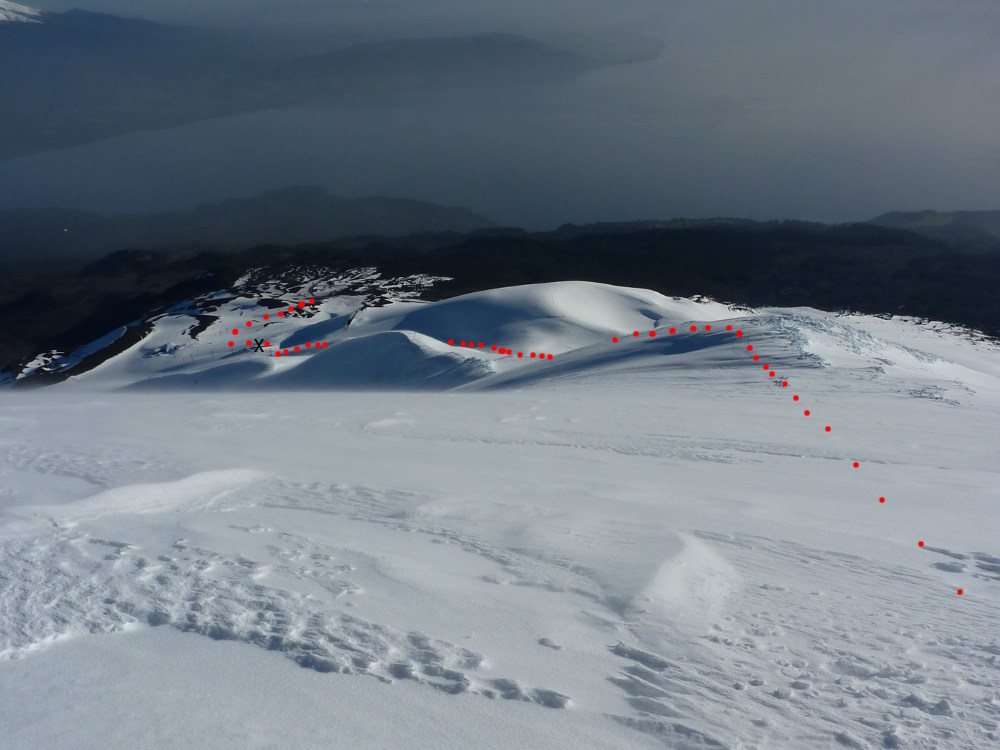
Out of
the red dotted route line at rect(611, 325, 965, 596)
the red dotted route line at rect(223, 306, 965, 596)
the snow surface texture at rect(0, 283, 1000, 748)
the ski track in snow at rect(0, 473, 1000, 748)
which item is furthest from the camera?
the red dotted route line at rect(223, 306, 965, 596)

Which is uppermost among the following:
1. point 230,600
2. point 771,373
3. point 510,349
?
point 771,373

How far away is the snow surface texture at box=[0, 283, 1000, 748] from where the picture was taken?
382 cm

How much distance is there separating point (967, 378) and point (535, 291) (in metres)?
17.5

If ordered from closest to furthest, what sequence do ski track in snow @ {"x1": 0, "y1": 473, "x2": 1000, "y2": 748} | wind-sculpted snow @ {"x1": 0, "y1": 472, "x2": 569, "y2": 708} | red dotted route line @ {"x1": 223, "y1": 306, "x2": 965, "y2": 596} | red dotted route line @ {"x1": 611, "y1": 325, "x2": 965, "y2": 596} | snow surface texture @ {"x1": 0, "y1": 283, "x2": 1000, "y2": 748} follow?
snow surface texture @ {"x1": 0, "y1": 283, "x2": 1000, "y2": 748}
ski track in snow @ {"x1": 0, "y1": 473, "x2": 1000, "y2": 748}
wind-sculpted snow @ {"x1": 0, "y1": 472, "x2": 569, "y2": 708}
red dotted route line @ {"x1": 611, "y1": 325, "x2": 965, "y2": 596}
red dotted route line @ {"x1": 223, "y1": 306, "x2": 965, "y2": 596}

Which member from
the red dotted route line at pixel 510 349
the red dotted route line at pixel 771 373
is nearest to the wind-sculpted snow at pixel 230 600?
the red dotted route line at pixel 771 373

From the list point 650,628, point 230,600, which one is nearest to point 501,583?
point 650,628

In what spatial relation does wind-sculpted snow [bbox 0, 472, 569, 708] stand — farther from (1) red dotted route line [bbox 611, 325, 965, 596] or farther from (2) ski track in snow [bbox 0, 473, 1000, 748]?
(1) red dotted route line [bbox 611, 325, 965, 596]

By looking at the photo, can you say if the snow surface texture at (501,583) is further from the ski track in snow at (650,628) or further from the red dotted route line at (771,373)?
the red dotted route line at (771,373)

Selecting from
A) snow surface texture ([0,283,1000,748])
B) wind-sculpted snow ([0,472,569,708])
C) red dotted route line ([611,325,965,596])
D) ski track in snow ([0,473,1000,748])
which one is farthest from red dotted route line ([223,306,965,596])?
wind-sculpted snow ([0,472,569,708])

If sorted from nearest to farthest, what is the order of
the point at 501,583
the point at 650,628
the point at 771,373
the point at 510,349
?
the point at 650,628
the point at 501,583
the point at 771,373
the point at 510,349

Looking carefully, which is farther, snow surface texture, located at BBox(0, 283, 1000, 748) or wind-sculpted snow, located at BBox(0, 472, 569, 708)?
wind-sculpted snow, located at BBox(0, 472, 569, 708)

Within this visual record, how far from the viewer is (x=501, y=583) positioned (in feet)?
18.3

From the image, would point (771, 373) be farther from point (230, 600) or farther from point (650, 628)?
point (230, 600)

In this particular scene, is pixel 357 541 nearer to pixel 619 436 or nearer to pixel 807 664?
pixel 807 664
